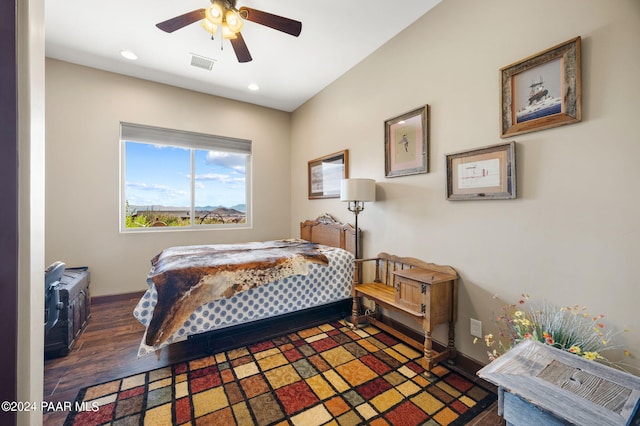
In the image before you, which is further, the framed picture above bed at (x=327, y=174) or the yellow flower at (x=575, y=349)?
the framed picture above bed at (x=327, y=174)

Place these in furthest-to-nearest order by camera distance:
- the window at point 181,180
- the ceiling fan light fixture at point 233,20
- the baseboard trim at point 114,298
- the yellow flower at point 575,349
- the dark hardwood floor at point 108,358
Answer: the window at point 181,180 → the baseboard trim at point 114,298 → the ceiling fan light fixture at point 233,20 → the dark hardwood floor at point 108,358 → the yellow flower at point 575,349

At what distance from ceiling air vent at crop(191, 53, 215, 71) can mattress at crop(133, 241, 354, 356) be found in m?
2.58

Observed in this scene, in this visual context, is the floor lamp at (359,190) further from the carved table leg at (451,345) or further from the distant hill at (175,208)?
the distant hill at (175,208)

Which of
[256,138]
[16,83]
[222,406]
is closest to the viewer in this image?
[16,83]

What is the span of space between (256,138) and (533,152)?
371 centimetres

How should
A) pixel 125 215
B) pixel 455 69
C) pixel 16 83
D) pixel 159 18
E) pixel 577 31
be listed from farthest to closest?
1. pixel 125 215
2. pixel 159 18
3. pixel 455 69
4. pixel 577 31
5. pixel 16 83

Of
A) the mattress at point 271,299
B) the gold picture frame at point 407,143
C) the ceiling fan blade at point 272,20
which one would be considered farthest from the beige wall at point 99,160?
the gold picture frame at point 407,143

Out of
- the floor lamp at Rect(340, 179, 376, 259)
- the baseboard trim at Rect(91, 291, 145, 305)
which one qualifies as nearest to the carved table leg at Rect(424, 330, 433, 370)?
the floor lamp at Rect(340, 179, 376, 259)

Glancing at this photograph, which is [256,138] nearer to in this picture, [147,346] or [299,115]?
[299,115]

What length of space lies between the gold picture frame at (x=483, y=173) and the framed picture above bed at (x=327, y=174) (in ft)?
4.72

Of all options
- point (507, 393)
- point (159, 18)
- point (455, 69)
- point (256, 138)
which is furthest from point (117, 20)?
point (507, 393)

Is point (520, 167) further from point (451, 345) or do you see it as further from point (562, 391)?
point (451, 345)

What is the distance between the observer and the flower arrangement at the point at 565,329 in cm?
128

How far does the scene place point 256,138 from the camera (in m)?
4.25
